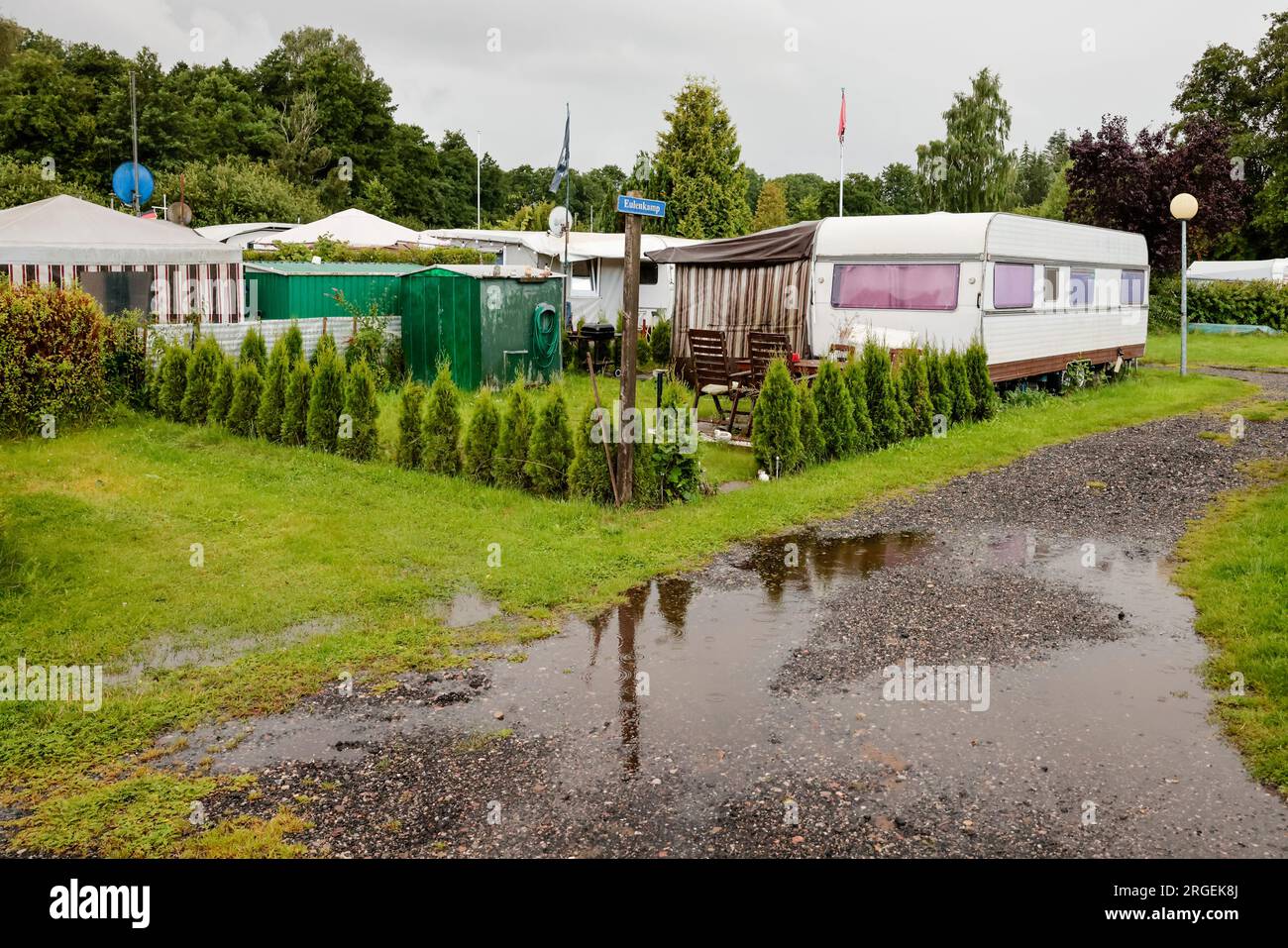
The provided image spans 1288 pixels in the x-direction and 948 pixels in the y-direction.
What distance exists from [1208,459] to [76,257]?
15.0 metres

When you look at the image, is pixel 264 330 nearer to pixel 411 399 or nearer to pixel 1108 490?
pixel 411 399

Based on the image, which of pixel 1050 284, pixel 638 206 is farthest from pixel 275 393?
pixel 1050 284

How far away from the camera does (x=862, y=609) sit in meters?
7.21

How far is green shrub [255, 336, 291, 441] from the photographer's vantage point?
11609 millimetres

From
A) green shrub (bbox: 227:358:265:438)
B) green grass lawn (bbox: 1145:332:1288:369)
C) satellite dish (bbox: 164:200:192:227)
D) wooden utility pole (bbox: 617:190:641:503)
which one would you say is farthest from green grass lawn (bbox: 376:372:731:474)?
green grass lawn (bbox: 1145:332:1288:369)

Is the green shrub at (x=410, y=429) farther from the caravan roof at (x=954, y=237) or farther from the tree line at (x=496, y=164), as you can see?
the tree line at (x=496, y=164)

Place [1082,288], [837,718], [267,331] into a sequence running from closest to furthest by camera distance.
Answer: [837,718]
[267,331]
[1082,288]

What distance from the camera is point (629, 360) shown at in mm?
9461

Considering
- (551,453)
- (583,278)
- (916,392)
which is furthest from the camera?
(583,278)

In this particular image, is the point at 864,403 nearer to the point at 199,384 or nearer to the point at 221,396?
the point at 221,396

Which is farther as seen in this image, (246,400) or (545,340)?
(545,340)

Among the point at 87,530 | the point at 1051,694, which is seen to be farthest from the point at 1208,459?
the point at 87,530

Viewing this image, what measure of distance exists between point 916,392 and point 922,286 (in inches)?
110

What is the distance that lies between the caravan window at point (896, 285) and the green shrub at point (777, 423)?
17.5 ft
